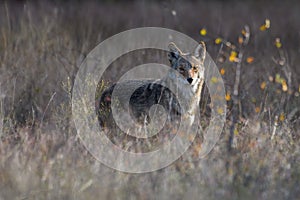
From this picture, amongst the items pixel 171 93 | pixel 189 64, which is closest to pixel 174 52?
pixel 189 64

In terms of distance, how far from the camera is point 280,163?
5.31m

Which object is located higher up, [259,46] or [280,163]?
[259,46]

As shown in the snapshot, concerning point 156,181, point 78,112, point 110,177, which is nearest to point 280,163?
point 156,181

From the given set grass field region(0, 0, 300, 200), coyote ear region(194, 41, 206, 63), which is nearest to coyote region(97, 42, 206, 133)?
coyote ear region(194, 41, 206, 63)

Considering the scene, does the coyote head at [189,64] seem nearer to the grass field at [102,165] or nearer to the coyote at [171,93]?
the coyote at [171,93]

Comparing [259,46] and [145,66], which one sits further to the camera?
[259,46]

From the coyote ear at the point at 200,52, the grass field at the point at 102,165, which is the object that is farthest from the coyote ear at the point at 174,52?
the grass field at the point at 102,165

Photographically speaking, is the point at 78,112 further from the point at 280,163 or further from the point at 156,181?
the point at 280,163

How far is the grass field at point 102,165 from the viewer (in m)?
4.71

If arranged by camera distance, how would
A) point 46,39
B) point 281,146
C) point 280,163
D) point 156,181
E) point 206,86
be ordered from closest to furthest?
point 156,181
point 280,163
point 281,146
point 206,86
point 46,39

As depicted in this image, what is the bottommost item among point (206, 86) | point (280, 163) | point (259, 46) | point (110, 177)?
point (110, 177)

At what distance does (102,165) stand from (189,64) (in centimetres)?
222

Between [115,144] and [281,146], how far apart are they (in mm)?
1630

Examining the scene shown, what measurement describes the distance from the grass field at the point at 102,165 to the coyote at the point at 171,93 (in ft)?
0.76
